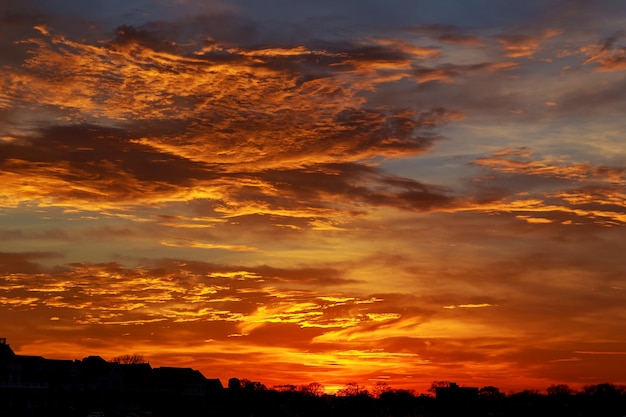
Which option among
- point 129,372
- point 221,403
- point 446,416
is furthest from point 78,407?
point 446,416

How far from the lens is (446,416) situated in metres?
199

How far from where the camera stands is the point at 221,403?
186 metres

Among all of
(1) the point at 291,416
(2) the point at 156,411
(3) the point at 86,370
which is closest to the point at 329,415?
(1) the point at 291,416

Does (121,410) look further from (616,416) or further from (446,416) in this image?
(616,416)

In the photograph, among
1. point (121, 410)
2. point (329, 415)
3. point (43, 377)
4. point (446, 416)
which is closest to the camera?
point (43, 377)

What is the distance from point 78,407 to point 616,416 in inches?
4927

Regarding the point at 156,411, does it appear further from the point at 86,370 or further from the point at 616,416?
the point at 616,416

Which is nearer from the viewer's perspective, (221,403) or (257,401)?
(221,403)

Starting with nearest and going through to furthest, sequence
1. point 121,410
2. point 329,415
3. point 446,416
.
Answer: point 121,410, point 329,415, point 446,416

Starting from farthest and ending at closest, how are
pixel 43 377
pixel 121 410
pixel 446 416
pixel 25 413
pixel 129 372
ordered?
pixel 446 416, pixel 129 372, pixel 121 410, pixel 43 377, pixel 25 413

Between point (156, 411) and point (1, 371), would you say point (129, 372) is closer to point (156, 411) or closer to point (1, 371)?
point (156, 411)

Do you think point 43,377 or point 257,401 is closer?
point 43,377

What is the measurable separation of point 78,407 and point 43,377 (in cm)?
1101

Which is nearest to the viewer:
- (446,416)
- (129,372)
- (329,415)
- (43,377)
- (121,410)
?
(43,377)
